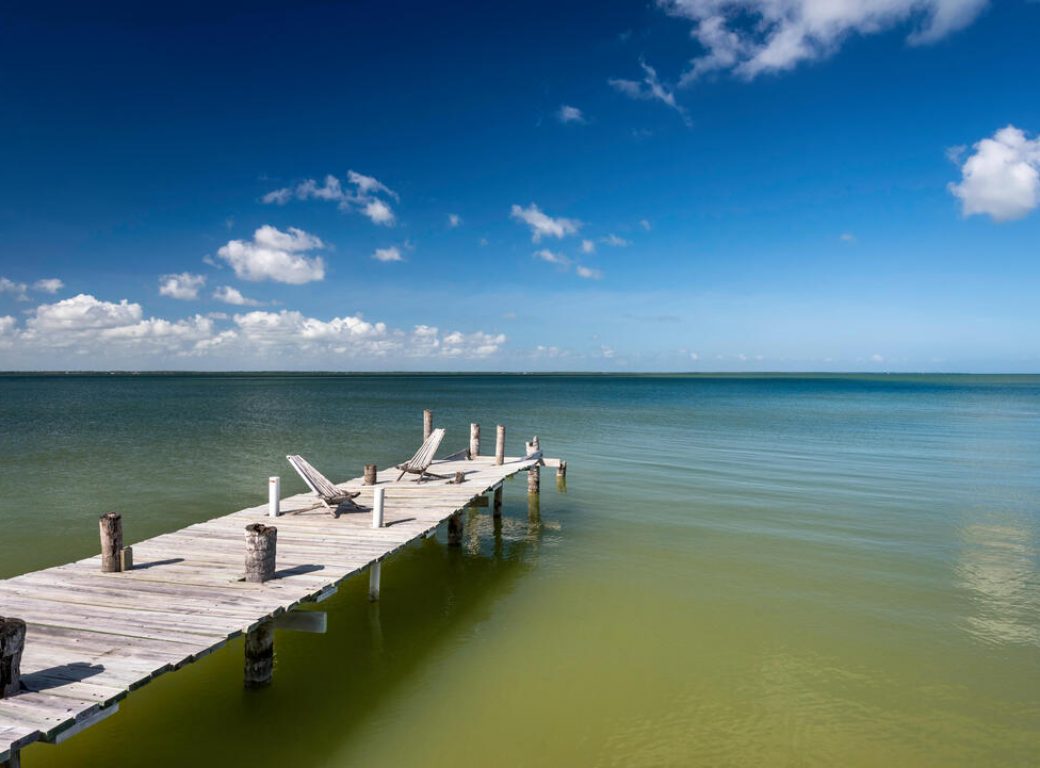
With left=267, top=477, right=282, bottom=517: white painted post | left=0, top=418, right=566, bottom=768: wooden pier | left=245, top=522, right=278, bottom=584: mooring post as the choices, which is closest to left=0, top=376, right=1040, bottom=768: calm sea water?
left=0, top=418, right=566, bottom=768: wooden pier

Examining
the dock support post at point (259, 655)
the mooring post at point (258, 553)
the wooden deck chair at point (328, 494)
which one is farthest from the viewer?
the wooden deck chair at point (328, 494)

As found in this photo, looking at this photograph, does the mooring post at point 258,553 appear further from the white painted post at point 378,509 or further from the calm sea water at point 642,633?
the white painted post at point 378,509

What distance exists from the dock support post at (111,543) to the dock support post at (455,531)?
27.9 feet

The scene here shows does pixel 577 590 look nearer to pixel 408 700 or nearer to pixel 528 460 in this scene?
pixel 408 700

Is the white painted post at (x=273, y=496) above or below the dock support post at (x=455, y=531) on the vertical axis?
above

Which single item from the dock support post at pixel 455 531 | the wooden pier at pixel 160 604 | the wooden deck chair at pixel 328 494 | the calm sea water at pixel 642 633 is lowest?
the calm sea water at pixel 642 633

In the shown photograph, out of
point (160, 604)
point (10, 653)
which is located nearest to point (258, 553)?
point (160, 604)

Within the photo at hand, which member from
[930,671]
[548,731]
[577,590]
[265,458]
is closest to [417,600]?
[577,590]

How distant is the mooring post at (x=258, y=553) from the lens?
8.76 metres

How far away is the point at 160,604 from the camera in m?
7.90

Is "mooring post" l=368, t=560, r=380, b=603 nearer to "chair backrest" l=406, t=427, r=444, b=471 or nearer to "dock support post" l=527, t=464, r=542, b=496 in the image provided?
"chair backrest" l=406, t=427, r=444, b=471

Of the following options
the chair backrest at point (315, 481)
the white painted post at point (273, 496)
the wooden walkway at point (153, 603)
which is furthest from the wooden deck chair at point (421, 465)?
the white painted post at point (273, 496)

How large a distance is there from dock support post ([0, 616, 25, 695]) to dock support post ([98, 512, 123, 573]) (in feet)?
11.6

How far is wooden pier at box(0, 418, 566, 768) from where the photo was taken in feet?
18.4
